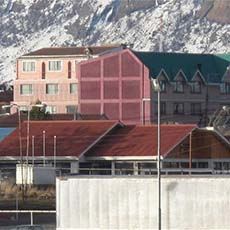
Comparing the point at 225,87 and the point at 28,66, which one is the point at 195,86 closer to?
the point at 225,87

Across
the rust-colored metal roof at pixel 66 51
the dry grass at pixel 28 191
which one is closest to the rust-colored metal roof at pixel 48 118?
the rust-colored metal roof at pixel 66 51

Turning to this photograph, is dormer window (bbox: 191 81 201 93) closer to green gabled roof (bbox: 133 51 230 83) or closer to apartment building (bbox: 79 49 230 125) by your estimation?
apartment building (bbox: 79 49 230 125)

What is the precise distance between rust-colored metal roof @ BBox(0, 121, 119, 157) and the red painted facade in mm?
35705

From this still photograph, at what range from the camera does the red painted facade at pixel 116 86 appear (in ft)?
490

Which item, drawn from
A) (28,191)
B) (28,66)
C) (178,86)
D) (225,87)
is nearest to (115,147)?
(28,191)

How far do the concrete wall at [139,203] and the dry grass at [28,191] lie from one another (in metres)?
23.9

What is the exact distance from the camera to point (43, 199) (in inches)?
3575

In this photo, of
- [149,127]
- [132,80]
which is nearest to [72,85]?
[132,80]

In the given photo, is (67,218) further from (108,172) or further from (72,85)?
(72,85)

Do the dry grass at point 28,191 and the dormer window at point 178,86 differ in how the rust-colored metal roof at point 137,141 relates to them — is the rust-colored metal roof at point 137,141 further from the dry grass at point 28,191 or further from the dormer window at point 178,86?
the dormer window at point 178,86

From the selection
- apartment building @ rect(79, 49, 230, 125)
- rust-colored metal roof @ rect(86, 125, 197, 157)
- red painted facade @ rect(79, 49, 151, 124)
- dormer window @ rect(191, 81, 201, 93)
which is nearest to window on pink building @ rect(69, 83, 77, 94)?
apartment building @ rect(79, 49, 230, 125)

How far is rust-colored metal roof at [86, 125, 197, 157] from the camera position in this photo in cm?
10419

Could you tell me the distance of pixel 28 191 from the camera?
95.8m

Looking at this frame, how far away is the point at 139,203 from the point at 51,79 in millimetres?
98767
